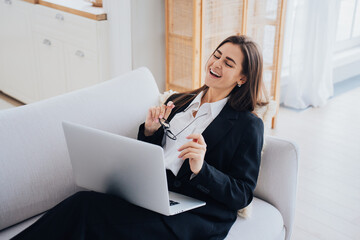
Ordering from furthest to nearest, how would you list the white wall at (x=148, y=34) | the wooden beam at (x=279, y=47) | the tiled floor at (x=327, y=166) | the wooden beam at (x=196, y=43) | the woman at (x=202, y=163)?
1. the wooden beam at (x=279, y=47)
2. the white wall at (x=148, y=34)
3. the wooden beam at (x=196, y=43)
4. the tiled floor at (x=327, y=166)
5. the woman at (x=202, y=163)

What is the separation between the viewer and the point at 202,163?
1452 millimetres

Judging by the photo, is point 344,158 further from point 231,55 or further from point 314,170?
point 231,55

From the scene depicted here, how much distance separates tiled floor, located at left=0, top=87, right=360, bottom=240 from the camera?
2314mm

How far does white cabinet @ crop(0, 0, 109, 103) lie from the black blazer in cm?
174

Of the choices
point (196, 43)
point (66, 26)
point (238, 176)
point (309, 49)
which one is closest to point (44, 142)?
point (238, 176)

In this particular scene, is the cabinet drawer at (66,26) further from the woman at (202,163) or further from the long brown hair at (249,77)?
the long brown hair at (249,77)

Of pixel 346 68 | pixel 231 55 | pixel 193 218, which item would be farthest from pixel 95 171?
pixel 346 68

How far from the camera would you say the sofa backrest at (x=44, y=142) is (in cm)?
153

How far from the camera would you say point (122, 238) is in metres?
1.39

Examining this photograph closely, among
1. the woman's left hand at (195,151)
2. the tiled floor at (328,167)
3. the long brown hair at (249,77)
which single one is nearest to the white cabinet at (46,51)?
the tiled floor at (328,167)

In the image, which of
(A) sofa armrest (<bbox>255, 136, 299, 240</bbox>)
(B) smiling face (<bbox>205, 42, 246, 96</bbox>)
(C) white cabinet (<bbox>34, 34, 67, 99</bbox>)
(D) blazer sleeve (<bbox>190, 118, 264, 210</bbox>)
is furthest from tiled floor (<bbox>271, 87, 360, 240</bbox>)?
(C) white cabinet (<bbox>34, 34, 67, 99</bbox>)

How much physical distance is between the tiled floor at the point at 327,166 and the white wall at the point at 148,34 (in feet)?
3.52

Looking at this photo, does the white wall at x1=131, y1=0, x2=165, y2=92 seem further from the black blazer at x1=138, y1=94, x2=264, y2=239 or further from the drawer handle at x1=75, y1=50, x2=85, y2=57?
the black blazer at x1=138, y1=94, x2=264, y2=239

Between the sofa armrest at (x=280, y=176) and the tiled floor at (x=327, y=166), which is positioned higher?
the sofa armrest at (x=280, y=176)
